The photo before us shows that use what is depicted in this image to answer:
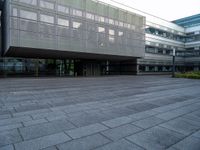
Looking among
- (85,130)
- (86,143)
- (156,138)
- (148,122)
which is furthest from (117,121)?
(86,143)

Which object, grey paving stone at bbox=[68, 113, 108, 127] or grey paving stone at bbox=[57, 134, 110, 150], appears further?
grey paving stone at bbox=[68, 113, 108, 127]

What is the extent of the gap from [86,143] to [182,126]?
2927 millimetres

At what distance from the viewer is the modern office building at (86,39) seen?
769 inches

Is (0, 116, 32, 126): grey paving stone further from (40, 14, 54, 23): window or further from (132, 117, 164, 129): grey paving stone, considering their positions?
(40, 14, 54, 23): window

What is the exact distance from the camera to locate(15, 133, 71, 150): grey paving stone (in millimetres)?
3200

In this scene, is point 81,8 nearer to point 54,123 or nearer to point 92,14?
point 92,14

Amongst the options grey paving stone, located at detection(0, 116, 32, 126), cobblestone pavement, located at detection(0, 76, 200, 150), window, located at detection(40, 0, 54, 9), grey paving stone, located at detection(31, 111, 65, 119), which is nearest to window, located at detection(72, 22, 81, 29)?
window, located at detection(40, 0, 54, 9)

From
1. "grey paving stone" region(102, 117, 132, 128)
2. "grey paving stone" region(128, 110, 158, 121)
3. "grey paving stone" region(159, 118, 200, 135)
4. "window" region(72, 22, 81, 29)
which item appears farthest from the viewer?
"window" region(72, 22, 81, 29)

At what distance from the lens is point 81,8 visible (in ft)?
76.7

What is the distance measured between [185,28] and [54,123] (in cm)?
5225

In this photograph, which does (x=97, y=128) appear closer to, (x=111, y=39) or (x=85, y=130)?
(x=85, y=130)

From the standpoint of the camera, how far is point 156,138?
3.77 metres

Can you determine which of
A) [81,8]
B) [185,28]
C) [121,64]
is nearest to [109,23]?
[81,8]

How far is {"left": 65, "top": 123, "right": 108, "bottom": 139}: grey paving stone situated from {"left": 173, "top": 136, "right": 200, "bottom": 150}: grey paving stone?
1757 millimetres
